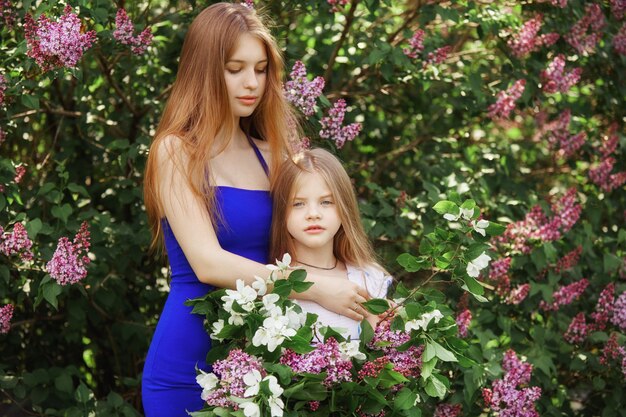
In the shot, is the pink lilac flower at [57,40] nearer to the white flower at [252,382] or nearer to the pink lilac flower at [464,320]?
the white flower at [252,382]

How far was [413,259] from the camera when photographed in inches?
88.7

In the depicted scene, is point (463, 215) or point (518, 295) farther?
point (518, 295)

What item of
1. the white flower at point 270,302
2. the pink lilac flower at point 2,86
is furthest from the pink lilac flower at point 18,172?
the white flower at point 270,302

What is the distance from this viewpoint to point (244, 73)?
8.15 ft

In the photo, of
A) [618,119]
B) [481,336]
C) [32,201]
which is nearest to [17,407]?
[32,201]

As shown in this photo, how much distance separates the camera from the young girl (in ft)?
8.07

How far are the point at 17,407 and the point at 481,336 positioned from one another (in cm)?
179

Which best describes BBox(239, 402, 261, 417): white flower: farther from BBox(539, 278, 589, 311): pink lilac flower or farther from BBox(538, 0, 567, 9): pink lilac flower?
BBox(538, 0, 567, 9): pink lilac flower

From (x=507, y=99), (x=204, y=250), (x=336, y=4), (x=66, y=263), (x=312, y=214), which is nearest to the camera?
(x=204, y=250)

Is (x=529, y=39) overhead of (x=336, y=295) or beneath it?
overhead

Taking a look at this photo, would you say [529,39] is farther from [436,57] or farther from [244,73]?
[244,73]

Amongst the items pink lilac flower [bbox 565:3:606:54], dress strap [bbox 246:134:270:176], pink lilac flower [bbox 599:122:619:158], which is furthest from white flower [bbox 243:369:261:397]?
pink lilac flower [bbox 599:122:619:158]

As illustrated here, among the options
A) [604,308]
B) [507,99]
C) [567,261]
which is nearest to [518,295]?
[567,261]

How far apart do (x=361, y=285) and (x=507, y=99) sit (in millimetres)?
1337
